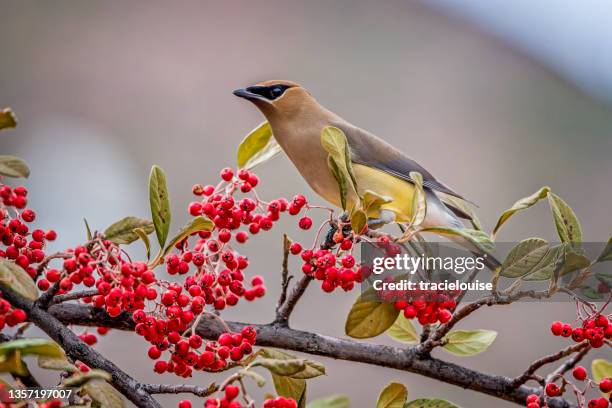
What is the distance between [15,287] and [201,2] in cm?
612

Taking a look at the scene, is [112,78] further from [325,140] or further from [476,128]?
[325,140]

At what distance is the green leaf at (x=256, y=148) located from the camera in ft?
6.48

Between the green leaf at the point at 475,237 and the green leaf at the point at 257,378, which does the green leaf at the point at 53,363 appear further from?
the green leaf at the point at 475,237

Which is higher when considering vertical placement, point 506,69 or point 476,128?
point 506,69

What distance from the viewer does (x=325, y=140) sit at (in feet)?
5.31

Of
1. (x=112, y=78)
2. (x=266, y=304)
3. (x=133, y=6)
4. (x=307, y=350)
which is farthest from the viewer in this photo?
(x=133, y=6)

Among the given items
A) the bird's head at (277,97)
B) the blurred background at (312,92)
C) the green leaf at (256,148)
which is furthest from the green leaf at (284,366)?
the blurred background at (312,92)

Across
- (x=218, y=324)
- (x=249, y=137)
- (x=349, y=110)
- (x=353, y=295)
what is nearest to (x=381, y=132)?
(x=349, y=110)

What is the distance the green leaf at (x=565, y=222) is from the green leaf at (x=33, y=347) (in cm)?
99

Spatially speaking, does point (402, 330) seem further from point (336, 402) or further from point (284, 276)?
point (336, 402)

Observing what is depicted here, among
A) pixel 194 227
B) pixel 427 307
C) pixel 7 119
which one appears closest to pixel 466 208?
pixel 427 307

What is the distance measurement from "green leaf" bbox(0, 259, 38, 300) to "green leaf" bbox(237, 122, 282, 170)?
76 centimetres

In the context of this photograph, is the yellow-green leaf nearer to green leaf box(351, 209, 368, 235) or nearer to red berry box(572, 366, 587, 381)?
green leaf box(351, 209, 368, 235)

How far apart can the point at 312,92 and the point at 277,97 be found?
316 cm
